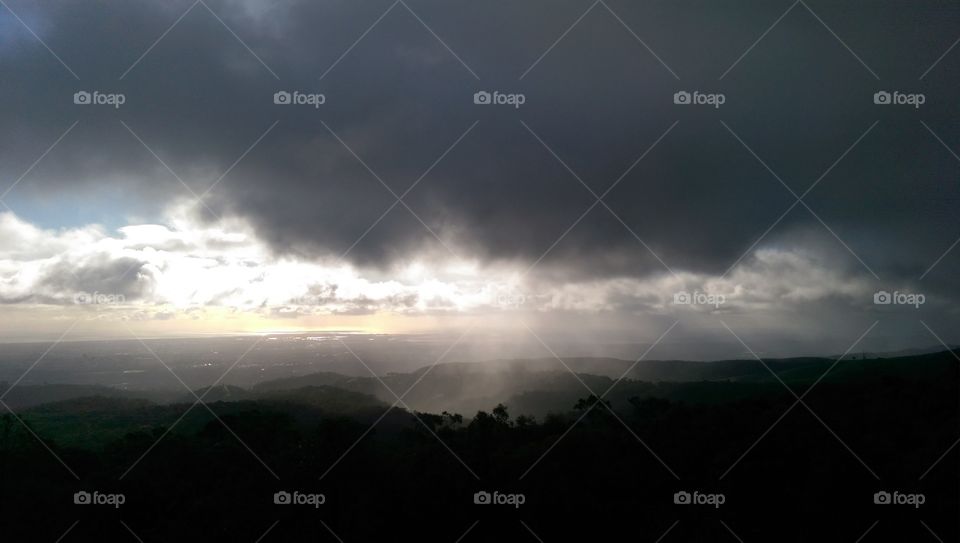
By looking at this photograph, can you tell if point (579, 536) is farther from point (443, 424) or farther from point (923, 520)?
point (923, 520)

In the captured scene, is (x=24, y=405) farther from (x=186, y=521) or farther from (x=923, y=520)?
(x=923, y=520)

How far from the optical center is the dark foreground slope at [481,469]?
37.7 ft

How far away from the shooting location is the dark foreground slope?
37.7 feet

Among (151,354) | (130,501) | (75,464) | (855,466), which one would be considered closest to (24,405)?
(75,464)

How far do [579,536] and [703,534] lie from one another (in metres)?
2.51

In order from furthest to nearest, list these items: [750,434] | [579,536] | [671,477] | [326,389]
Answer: [326,389] < [750,434] < [671,477] < [579,536]

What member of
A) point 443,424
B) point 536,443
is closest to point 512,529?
point 536,443

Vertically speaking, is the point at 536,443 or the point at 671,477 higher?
the point at 536,443

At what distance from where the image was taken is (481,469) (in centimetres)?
1224

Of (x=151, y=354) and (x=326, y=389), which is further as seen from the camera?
(x=326, y=389)

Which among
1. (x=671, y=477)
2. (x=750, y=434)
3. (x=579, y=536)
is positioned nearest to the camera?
(x=579, y=536)

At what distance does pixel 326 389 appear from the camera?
14.8 m

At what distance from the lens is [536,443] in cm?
1313

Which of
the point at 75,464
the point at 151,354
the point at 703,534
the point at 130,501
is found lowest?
the point at 703,534
